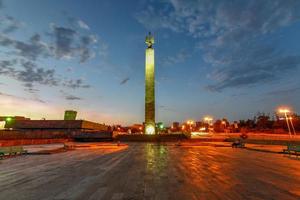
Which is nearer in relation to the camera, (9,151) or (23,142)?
(9,151)

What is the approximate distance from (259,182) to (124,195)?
6.03 meters

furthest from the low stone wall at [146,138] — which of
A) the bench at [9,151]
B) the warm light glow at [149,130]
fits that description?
the bench at [9,151]

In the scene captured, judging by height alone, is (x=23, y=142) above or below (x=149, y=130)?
below

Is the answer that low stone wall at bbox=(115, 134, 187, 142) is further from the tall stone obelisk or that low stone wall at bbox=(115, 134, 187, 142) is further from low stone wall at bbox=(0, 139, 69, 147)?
low stone wall at bbox=(0, 139, 69, 147)

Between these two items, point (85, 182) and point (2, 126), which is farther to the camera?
point (2, 126)

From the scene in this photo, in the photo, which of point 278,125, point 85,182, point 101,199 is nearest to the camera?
point 101,199

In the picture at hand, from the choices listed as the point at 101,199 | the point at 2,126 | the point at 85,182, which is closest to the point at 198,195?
the point at 101,199

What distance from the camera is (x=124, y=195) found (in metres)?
8.39

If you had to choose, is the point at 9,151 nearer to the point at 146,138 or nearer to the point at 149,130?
the point at 146,138

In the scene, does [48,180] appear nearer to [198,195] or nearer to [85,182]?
[85,182]

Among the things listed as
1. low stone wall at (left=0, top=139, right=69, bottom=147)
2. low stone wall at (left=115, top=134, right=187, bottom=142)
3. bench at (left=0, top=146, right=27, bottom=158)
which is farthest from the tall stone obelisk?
bench at (left=0, top=146, right=27, bottom=158)

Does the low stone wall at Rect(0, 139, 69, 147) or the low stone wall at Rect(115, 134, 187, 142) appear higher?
the low stone wall at Rect(115, 134, 187, 142)

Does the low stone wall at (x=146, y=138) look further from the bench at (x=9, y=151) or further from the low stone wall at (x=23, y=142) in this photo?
the bench at (x=9, y=151)

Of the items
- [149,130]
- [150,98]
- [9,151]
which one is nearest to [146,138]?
[149,130]
